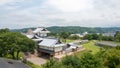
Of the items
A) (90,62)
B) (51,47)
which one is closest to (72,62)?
(90,62)

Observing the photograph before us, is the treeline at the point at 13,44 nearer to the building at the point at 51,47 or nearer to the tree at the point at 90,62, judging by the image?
the building at the point at 51,47

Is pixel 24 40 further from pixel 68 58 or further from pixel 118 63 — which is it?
pixel 118 63

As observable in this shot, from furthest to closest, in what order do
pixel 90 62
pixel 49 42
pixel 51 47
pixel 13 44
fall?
pixel 49 42 < pixel 51 47 < pixel 13 44 < pixel 90 62

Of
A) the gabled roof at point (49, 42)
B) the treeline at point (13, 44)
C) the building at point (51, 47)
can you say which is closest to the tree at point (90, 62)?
the treeline at point (13, 44)

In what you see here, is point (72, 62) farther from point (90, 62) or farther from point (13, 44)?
point (13, 44)

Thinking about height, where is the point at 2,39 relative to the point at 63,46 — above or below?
above

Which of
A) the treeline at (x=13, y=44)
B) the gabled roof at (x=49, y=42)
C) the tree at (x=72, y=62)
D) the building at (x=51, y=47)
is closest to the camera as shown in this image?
the tree at (x=72, y=62)

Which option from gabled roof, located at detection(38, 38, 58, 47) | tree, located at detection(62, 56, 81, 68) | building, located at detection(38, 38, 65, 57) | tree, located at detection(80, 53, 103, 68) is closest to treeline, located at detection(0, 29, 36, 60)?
building, located at detection(38, 38, 65, 57)

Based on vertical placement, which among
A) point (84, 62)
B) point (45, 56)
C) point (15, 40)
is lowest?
point (45, 56)

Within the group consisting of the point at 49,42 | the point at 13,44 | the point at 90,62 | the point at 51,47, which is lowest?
the point at 51,47

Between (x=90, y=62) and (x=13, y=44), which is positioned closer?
(x=90, y=62)

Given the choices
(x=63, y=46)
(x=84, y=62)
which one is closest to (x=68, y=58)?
(x=84, y=62)
